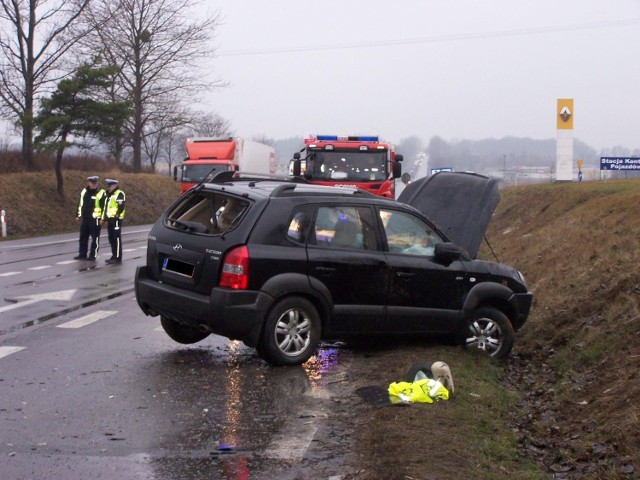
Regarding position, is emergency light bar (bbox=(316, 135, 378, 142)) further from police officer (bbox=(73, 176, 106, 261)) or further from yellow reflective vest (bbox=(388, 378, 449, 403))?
yellow reflective vest (bbox=(388, 378, 449, 403))

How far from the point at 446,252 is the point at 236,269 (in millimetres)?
2249

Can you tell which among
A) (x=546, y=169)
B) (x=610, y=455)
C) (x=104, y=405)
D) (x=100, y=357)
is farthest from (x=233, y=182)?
(x=546, y=169)

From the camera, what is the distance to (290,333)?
25.6 feet

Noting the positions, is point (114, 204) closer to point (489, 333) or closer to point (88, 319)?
point (88, 319)

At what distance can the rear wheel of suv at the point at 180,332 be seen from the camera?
29.1 ft

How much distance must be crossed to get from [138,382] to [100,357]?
118 cm

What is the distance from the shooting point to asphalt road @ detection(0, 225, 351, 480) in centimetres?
518

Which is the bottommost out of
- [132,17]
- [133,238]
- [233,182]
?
[133,238]

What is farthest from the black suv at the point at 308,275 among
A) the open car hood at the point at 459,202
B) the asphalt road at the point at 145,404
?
the open car hood at the point at 459,202

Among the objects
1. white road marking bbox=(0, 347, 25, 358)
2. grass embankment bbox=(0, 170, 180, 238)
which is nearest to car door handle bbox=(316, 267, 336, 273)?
white road marking bbox=(0, 347, 25, 358)

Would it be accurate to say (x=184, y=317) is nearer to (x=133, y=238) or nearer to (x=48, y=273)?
(x=48, y=273)

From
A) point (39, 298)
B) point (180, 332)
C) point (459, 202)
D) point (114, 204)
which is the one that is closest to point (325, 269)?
point (180, 332)

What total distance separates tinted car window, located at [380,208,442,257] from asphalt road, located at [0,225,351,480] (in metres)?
1.33

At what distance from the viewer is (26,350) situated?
855 cm
